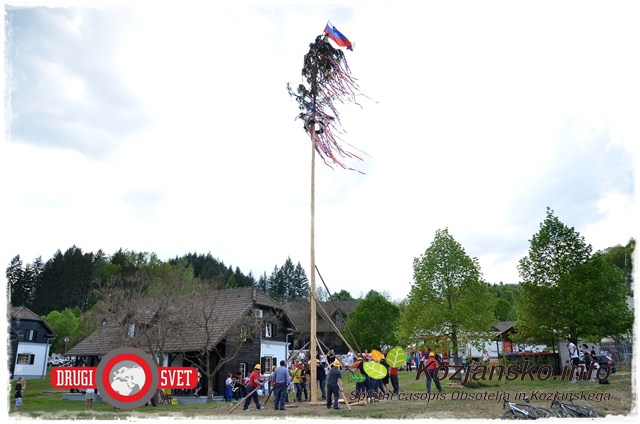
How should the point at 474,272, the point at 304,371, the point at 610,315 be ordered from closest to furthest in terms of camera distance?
the point at 304,371
the point at 610,315
the point at 474,272

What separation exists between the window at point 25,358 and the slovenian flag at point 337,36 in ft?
150

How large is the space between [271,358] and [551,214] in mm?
22238

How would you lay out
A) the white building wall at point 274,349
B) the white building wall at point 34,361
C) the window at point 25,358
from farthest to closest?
1. the window at point 25,358
2. the white building wall at point 34,361
3. the white building wall at point 274,349

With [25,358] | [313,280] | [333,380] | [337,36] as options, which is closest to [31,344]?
[25,358]

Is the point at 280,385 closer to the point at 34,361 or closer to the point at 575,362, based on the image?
the point at 575,362

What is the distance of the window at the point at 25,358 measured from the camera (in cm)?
4441

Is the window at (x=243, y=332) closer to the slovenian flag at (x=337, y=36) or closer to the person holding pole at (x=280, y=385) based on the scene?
the person holding pole at (x=280, y=385)

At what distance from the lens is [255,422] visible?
10.1 meters

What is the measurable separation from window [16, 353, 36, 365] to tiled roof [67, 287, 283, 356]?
1426 cm

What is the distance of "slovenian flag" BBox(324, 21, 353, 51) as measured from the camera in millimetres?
13766

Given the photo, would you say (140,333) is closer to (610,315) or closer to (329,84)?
(329,84)

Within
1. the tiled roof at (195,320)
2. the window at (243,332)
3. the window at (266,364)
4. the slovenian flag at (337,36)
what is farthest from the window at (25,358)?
the slovenian flag at (337,36)

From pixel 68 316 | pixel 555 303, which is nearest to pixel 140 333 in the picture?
pixel 555 303

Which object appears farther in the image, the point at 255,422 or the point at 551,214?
the point at 551,214
